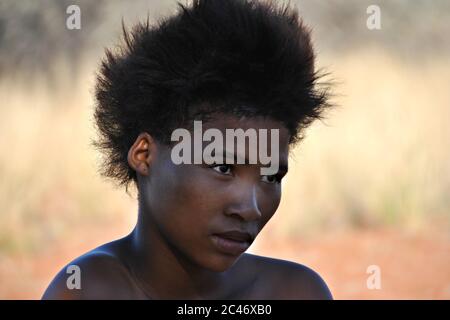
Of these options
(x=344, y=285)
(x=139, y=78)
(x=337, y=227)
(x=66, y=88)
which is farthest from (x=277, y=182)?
(x=66, y=88)

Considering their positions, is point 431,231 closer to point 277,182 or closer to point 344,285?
point 344,285

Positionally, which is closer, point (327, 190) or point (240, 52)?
point (240, 52)

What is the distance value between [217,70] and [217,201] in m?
0.36

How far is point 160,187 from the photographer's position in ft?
8.12

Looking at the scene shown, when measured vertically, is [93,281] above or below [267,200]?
below

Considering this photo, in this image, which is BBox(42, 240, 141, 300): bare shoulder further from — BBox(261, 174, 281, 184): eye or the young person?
BBox(261, 174, 281, 184): eye

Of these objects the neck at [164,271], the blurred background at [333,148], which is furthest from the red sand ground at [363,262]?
the neck at [164,271]

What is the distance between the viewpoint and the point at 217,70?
7.90 ft

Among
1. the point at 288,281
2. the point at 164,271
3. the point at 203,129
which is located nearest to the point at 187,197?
the point at 203,129

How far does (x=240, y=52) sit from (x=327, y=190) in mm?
5295

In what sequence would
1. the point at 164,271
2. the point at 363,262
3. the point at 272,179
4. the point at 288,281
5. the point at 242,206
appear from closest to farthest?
the point at 242,206 → the point at 272,179 → the point at 164,271 → the point at 288,281 → the point at 363,262

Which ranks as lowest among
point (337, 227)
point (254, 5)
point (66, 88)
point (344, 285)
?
point (344, 285)

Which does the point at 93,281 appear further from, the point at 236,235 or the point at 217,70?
the point at 217,70

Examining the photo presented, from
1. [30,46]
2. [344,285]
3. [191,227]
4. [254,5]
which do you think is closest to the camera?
[191,227]
